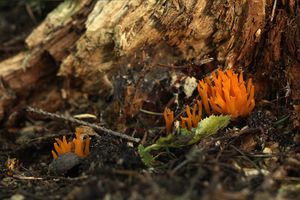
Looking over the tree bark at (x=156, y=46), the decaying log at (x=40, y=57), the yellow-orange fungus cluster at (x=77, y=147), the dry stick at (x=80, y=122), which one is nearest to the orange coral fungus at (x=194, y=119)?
the dry stick at (x=80, y=122)

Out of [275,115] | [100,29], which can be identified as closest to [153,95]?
[100,29]

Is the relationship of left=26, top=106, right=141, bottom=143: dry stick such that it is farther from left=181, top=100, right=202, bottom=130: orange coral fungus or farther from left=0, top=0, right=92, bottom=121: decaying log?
left=181, top=100, right=202, bottom=130: orange coral fungus

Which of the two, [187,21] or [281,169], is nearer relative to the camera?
[281,169]

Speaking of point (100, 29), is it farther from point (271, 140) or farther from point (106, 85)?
point (271, 140)

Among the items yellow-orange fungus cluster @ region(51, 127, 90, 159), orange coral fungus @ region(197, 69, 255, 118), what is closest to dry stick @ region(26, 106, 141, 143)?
yellow-orange fungus cluster @ region(51, 127, 90, 159)

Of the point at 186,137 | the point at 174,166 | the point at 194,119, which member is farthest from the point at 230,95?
the point at 174,166

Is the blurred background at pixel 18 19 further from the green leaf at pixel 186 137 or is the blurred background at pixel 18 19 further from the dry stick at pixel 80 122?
the green leaf at pixel 186 137

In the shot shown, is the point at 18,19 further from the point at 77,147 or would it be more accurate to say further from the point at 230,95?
the point at 230,95
